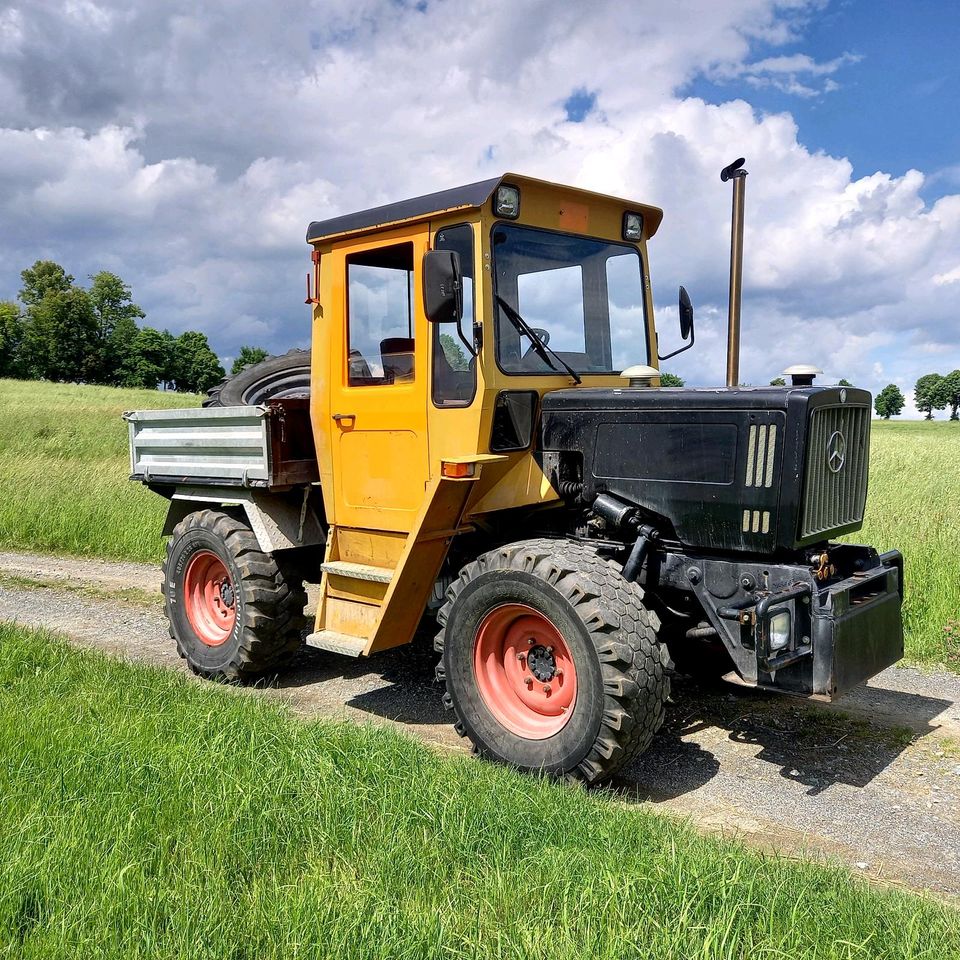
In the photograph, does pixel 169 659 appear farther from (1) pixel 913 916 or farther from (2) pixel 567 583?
(1) pixel 913 916

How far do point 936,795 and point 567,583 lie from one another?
6.80 ft

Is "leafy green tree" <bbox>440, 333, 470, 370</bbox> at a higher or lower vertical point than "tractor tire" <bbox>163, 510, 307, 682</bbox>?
higher

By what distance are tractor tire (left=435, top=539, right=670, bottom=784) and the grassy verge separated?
0.31 metres

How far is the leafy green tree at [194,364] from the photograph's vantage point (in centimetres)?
8750

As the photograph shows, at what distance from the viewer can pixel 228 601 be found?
6.59 metres

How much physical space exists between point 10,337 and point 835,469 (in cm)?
7822

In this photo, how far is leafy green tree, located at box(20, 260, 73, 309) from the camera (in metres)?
75.1

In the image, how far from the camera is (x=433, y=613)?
18.4ft

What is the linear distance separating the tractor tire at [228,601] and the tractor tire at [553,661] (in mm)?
1687

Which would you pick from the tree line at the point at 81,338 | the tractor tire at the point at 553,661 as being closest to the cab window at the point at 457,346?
the tractor tire at the point at 553,661

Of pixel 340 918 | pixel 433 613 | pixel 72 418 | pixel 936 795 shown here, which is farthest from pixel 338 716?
pixel 72 418

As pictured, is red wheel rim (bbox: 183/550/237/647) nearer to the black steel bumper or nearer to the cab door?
the cab door

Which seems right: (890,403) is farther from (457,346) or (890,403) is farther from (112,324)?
(457,346)

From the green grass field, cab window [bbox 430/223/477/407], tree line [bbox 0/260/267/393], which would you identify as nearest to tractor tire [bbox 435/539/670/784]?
cab window [bbox 430/223/477/407]
